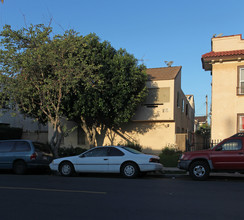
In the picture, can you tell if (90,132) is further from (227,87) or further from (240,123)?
(240,123)

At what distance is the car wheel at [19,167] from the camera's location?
13.3 m

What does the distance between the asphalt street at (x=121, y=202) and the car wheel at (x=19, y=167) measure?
4064 mm

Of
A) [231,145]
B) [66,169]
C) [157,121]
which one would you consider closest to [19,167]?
[66,169]

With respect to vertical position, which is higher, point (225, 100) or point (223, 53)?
point (223, 53)

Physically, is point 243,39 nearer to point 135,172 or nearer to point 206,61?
point 206,61

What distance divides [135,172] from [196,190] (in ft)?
11.2

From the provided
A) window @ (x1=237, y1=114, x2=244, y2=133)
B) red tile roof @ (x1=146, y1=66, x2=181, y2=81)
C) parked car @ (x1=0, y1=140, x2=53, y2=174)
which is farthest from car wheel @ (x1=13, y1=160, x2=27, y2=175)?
window @ (x1=237, y1=114, x2=244, y2=133)

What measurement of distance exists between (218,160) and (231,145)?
0.78 m

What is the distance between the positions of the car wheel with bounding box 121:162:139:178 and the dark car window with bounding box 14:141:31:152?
15.8 feet

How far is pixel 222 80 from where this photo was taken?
675 inches

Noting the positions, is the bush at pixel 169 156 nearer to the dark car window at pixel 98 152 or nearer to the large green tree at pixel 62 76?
the large green tree at pixel 62 76

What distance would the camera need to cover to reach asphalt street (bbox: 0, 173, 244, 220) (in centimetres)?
577

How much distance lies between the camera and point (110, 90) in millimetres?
18203

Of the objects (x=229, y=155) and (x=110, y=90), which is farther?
(x=110, y=90)
